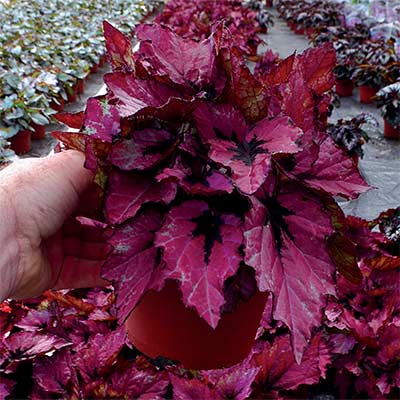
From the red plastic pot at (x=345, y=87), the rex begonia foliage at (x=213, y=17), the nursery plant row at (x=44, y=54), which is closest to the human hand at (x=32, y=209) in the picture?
the nursery plant row at (x=44, y=54)

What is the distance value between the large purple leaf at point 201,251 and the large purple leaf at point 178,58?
0.62ft

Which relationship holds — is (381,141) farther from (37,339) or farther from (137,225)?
(137,225)

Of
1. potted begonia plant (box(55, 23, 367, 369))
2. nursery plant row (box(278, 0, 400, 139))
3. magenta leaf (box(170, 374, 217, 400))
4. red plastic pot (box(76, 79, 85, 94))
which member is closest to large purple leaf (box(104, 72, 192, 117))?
potted begonia plant (box(55, 23, 367, 369))

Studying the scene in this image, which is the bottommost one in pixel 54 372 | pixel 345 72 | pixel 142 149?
pixel 345 72

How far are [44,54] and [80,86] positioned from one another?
49 centimetres

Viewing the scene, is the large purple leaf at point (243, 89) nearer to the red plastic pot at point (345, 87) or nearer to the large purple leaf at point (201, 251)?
the large purple leaf at point (201, 251)

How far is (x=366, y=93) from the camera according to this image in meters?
5.95

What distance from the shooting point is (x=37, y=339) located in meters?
1.62

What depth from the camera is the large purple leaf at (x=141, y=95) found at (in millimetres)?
739

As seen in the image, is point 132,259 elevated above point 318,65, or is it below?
below

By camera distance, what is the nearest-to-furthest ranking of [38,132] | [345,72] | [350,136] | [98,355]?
[98,355], [350,136], [38,132], [345,72]

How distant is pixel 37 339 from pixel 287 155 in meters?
1.12

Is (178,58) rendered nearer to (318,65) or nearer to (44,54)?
(318,65)

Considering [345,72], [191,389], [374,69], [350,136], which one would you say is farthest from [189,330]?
[345,72]
